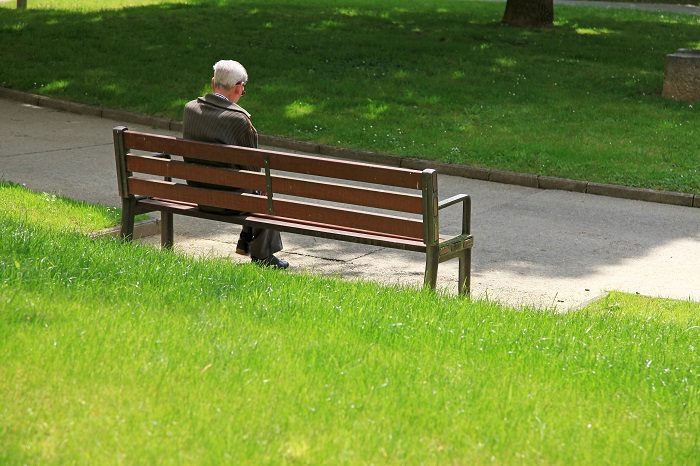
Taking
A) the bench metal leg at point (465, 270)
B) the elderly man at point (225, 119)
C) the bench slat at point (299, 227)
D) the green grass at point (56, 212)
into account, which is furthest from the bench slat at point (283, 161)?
the green grass at point (56, 212)

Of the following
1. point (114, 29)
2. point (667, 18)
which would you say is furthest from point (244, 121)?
point (667, 18)

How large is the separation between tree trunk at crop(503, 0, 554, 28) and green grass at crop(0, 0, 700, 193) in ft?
1.56

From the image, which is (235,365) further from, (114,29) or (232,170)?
(114,29)

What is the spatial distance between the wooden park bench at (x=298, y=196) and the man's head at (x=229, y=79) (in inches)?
20.2

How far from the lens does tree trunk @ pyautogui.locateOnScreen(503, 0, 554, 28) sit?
22172mm

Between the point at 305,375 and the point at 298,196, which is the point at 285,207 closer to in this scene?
the point at 298,196

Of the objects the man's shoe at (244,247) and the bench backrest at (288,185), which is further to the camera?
the man's shoe at (244,247)

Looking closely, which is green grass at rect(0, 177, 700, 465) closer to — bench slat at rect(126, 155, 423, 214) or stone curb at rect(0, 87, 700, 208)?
bench slat at rect(126, 155, 423, 214)

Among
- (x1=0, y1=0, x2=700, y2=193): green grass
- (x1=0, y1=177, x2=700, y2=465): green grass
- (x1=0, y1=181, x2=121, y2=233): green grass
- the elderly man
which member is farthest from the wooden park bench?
(x1=0, y1=0, x2=700, y2=193): green grass

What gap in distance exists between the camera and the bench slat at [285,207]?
6.41 m

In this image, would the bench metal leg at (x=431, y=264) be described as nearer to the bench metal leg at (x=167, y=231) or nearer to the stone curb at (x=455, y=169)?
the bench metal leg at (x=167, y=231)

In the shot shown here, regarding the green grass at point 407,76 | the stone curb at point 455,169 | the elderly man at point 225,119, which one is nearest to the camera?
the elderly man at point 225,119

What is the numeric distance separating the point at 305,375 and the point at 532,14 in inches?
754

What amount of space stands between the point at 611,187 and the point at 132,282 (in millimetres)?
6967
